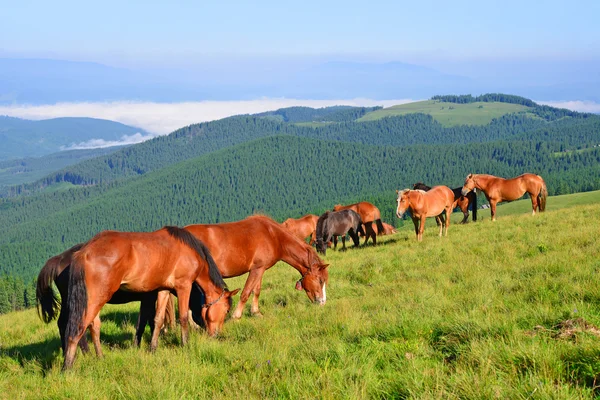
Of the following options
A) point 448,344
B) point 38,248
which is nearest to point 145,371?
point 448,344

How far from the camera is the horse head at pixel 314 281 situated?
10.8 m

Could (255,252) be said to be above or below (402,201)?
above

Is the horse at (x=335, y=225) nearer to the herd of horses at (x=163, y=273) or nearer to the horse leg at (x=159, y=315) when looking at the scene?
the herd of horses at (x=163, y=273)

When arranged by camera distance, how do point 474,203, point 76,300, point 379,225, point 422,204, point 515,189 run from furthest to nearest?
point 379,225 → point 474,203 → point 515,189 → point 422,204 → point 76,300

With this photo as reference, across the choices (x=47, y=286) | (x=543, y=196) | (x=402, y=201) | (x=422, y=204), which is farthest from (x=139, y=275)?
(x=543, y=196)

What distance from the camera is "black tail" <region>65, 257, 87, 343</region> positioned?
23.1 ft

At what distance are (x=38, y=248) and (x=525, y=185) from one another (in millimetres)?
202150

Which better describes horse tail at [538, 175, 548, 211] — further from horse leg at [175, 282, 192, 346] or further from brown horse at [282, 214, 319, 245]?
horse leg at [175, 282, 192, 346]

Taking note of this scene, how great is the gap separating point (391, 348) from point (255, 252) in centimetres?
489

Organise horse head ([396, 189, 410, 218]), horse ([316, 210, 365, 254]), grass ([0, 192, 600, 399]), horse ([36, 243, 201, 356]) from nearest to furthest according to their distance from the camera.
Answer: grass ([0, 192, 600, 399]) → horse ([36, 243, 201, 356]) → horse head ([396, 189, 410, 218]) → horse ([316, 210, 365, 254])

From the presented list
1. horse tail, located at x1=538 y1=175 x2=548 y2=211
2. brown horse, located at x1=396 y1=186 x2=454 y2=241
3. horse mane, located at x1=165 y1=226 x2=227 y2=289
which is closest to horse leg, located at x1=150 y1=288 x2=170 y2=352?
horse mane, located at x1=165 y1=226 x2=227 y2=289

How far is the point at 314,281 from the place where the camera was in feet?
35.5

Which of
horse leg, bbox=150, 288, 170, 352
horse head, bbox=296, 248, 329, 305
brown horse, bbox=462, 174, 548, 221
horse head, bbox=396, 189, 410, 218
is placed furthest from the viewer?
brown horse, bbox=462, 174, 548, 221

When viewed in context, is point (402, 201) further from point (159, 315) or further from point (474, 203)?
point (159, 315)
